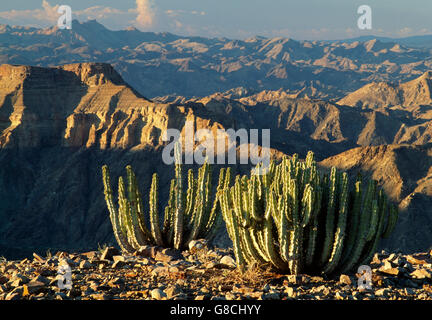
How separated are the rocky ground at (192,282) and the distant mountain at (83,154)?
46.2 metres

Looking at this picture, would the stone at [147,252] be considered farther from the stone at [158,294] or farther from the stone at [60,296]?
the stone at [158,294]

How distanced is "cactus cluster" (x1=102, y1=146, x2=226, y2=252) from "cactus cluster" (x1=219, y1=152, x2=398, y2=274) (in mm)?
3081

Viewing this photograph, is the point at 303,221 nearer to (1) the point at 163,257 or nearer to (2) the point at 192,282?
(2) the point at 192,282

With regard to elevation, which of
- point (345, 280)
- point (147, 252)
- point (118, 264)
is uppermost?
point (345, 280)

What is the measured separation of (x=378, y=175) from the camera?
6250 cm

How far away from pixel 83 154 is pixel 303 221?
73.6m

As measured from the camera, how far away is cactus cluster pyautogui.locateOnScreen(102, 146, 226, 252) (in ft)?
46.0

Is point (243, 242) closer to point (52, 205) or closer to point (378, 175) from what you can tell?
point (378, 175)

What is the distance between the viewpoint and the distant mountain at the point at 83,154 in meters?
64.0

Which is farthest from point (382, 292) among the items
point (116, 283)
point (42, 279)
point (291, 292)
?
point (42, 279)

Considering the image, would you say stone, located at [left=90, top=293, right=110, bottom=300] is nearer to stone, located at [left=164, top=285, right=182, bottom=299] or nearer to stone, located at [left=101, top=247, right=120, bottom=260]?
stone, located at [left=164, top=285, right=182, bottom=299]

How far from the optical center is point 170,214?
14.7m

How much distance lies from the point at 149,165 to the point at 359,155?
26.4 meters

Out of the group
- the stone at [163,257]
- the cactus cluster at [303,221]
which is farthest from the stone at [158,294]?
the stone at [163,257]
